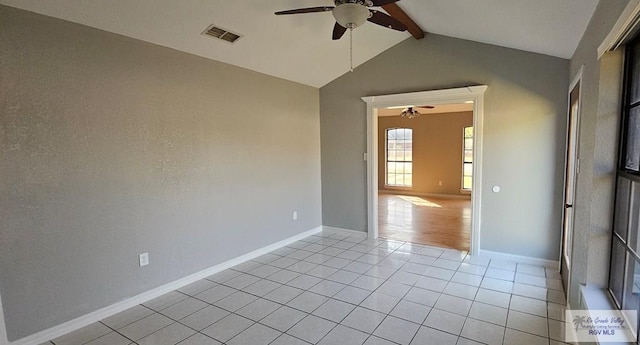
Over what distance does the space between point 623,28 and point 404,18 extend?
7.52 feet

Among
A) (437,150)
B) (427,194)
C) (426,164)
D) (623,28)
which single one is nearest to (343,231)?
(623,28)

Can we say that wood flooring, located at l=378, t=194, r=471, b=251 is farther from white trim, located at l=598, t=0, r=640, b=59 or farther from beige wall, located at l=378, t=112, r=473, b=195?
white trim, located at l=598, t=0, r=640, b=59

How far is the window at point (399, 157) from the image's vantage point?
9.65 m

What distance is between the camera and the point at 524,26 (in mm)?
2850

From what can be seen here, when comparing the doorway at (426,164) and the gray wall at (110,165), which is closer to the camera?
the gray wall at (110,165)

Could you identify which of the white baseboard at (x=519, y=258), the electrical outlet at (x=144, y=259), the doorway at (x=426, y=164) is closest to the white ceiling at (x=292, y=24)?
the electrical outlet at (x=144, y=259)

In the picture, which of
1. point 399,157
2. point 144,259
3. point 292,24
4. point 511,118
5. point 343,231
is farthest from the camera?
point 399,157

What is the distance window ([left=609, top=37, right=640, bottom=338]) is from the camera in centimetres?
166


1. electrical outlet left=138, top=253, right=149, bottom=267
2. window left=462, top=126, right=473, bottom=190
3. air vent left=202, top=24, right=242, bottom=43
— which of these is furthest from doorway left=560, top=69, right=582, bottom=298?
window left=462, top=126, right=473, bottom=190

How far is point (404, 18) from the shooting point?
3.51m

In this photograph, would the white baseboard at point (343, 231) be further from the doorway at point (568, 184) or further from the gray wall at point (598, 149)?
the gray wall at point (598, 149)

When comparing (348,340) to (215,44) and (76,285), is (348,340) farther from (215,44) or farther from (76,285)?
(215,44)

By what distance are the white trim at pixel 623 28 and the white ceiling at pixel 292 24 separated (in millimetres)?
456

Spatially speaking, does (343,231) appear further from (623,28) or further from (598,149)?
(623,28)
